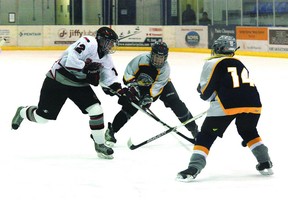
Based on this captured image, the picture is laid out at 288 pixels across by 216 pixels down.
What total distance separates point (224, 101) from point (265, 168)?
451 mm

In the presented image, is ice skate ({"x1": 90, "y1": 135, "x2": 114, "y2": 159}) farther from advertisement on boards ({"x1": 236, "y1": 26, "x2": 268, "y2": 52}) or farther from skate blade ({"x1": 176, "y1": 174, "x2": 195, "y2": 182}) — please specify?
advertisement on boards ({"x1": 236, "y1": 26, "x2": 268, "y2": 52})

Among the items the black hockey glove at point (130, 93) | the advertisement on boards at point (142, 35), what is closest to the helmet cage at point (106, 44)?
the black hockey glove at point (130, 93)

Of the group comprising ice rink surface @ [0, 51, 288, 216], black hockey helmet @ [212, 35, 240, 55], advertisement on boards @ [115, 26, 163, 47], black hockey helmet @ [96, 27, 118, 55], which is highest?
advertisement on boards @ [115, 26, 163, 47]

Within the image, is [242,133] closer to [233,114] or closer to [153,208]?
[233,114]

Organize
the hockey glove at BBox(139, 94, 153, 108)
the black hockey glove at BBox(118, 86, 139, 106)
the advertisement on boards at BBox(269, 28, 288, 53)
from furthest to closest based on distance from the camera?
the advertisement on boards at BBox(269, 28, 288, 53)
the hockey glove at BBox(139, 94, 153, 108)
the black hockey glove at BBox(118, 86, 139, 106)

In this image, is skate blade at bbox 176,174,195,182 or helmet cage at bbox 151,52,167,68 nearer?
skate blade at bbox 176,174,195,182

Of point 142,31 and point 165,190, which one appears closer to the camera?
point 165,190

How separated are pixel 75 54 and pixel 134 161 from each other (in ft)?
2.54

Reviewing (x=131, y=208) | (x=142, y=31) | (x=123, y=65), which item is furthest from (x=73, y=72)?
(x=142, y=31)

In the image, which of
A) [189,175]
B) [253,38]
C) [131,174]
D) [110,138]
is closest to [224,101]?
[189,175]

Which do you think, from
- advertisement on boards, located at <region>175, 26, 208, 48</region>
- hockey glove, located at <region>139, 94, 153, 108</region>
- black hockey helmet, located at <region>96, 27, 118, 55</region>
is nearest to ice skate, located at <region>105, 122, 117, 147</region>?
hockey glove, located at <region>139, 94, 153, 108</region>

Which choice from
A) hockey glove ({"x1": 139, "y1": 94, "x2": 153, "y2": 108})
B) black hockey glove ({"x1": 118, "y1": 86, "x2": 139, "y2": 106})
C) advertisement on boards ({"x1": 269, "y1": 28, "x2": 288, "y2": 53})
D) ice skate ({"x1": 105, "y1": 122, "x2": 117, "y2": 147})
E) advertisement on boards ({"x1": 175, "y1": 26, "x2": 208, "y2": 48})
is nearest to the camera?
black hockey glove ({"x1": 118, "y1": 86, "x2": 139, "y2": 106})

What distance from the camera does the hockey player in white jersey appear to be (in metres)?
3.94

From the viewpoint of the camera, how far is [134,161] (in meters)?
4.00
